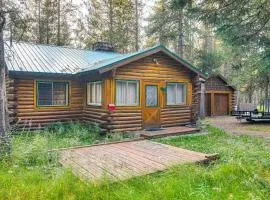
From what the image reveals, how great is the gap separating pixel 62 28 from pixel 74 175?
2134cm

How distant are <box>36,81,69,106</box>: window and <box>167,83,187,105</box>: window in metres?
4.76

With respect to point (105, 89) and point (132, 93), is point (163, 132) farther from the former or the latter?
point (105, 89)

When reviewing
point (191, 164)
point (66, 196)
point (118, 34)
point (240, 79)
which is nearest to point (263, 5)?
A: point (191, 164)

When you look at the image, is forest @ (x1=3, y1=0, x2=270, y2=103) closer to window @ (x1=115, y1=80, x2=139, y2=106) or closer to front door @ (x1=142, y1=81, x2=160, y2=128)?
front door @ (x1=142, y1=81, x2=160, y2=128)

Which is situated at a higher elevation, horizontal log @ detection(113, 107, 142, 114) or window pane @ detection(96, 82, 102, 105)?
window pane @ detection(96, 82, 102, 105)

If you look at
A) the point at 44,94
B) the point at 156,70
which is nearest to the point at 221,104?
the point at 156,70

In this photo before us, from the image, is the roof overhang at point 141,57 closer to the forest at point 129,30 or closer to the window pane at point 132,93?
the window pane at point 132,93

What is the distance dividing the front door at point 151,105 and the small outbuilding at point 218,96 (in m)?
9.50

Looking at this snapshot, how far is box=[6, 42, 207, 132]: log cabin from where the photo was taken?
10.9 metres

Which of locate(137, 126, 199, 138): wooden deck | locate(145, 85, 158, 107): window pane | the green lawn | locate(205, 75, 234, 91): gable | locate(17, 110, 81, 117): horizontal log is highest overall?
locate(205, 75, 234, 91): gable

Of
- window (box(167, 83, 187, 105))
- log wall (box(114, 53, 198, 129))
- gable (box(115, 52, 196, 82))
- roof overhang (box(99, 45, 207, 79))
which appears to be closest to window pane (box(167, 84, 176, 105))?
window (box(167, 83, 187, 105))

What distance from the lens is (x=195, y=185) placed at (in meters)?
4.71

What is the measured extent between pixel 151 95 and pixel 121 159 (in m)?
5.78

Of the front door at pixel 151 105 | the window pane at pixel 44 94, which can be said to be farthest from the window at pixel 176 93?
the window pane at pixel 44 94
